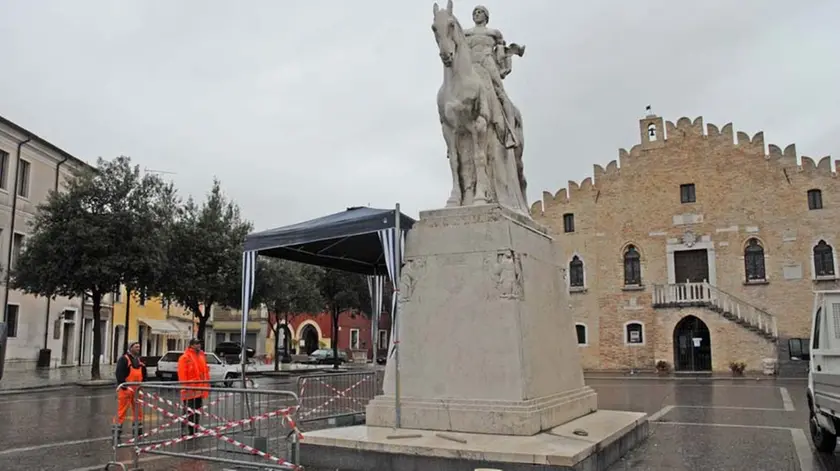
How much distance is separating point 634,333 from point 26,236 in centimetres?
3043

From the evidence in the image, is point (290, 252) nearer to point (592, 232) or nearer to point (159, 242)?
point (159, 242)

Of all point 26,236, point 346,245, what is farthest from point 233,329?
point 346,245

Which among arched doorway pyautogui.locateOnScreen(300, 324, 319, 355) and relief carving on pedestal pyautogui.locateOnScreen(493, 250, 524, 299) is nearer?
relief carving on pedestal pyautogui.locateOnScreen(493, 250, 524, 299)

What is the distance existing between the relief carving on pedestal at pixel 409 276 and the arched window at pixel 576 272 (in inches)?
1186

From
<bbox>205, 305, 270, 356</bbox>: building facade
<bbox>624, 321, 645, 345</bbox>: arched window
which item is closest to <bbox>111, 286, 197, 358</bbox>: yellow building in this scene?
<bbox>205, 305, 270, 356</bbox>: building facade

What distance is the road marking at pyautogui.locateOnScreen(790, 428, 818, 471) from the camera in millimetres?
8255

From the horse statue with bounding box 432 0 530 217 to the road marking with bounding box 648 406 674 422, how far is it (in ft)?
19.7

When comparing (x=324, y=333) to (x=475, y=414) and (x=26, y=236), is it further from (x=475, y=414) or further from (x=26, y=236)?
(x=475, y=414)

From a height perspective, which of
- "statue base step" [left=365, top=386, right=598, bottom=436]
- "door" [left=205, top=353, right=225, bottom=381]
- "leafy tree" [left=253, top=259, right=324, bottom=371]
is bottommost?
"door" [left=205, top=353, right=225, bottom=381]

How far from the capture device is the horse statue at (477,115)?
8.79 m

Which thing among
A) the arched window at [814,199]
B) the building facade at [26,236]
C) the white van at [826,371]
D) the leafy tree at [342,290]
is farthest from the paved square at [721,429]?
the building facade at [26,236]

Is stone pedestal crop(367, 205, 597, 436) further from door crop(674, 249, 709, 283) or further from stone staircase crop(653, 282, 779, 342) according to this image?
door crop(674, 249, 709, 283)

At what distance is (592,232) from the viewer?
37.4 metres

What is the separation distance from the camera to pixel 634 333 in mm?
35625
